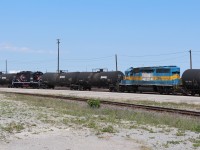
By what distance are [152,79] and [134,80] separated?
319 centimetres

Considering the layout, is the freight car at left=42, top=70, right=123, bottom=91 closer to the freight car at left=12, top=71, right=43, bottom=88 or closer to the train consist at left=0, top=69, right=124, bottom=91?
the train consist at left=0, top=69, right=124, bottom=91

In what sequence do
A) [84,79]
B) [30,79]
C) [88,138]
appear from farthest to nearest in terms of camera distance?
1. [30,79]
2. [84,79]
3. [88,138]

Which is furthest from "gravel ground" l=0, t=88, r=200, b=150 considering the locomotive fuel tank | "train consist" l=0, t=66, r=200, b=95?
"train consist" l=0, t=66, r=200, b=95

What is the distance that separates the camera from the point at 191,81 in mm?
41219

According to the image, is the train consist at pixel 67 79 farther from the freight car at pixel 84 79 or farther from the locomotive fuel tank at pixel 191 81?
the locomotive fuel tank at pixel 191 81

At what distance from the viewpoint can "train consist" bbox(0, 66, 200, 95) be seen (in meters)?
42.6

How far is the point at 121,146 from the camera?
10336mm

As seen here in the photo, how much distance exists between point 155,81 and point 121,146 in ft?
119

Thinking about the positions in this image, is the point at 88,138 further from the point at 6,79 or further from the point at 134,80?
the point at 6,79

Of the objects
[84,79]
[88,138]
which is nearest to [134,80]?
[84,79]

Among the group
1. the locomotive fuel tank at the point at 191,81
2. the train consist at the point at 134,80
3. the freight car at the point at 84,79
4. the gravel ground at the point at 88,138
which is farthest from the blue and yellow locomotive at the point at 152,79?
the gravel ground at the point at 88,138

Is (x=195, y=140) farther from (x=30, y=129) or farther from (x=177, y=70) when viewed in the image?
(x=177, y=70)

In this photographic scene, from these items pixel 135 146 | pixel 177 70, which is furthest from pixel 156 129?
pixel 177 70

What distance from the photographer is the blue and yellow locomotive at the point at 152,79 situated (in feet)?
146
